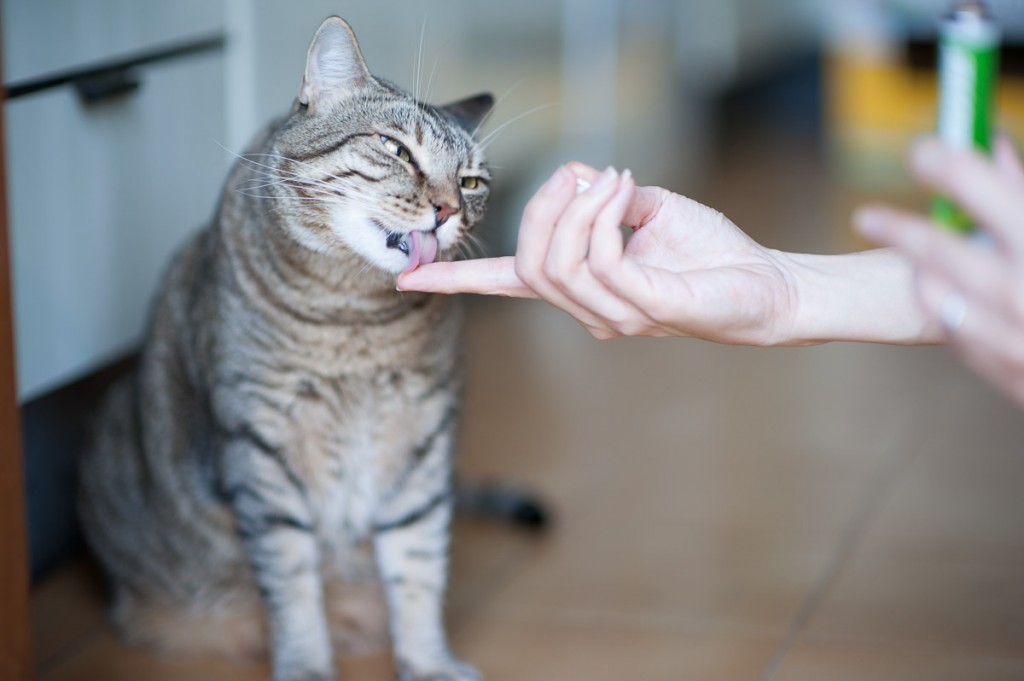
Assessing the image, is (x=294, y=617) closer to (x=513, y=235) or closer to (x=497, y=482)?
(x=497, y=482)

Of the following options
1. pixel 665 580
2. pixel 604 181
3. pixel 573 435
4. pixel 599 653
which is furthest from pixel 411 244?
pixel 573 435

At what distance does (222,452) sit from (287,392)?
14cm

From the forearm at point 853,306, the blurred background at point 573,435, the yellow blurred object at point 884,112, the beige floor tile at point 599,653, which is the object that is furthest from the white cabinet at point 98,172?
the yellow blurred object at point 884,112

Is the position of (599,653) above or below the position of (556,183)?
below

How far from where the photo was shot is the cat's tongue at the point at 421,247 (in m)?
1.33

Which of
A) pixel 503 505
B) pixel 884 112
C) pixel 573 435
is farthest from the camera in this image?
pixel 884 112

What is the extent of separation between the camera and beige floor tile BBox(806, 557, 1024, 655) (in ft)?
5.82

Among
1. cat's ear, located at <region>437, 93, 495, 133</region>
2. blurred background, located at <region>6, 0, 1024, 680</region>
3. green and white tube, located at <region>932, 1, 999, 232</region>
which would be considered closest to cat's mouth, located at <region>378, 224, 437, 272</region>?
cat's ear, located at <region>437, 93, 495, 133</region>

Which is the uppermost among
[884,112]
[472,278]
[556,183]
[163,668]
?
[556,183]

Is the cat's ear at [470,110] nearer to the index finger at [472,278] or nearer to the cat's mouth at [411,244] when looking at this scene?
the cat's mouth at [411,244]

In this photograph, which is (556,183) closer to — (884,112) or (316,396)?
(316,396)

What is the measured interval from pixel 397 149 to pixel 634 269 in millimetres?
431

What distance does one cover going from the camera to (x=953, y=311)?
2.92ft

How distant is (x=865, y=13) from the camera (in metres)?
5.89
